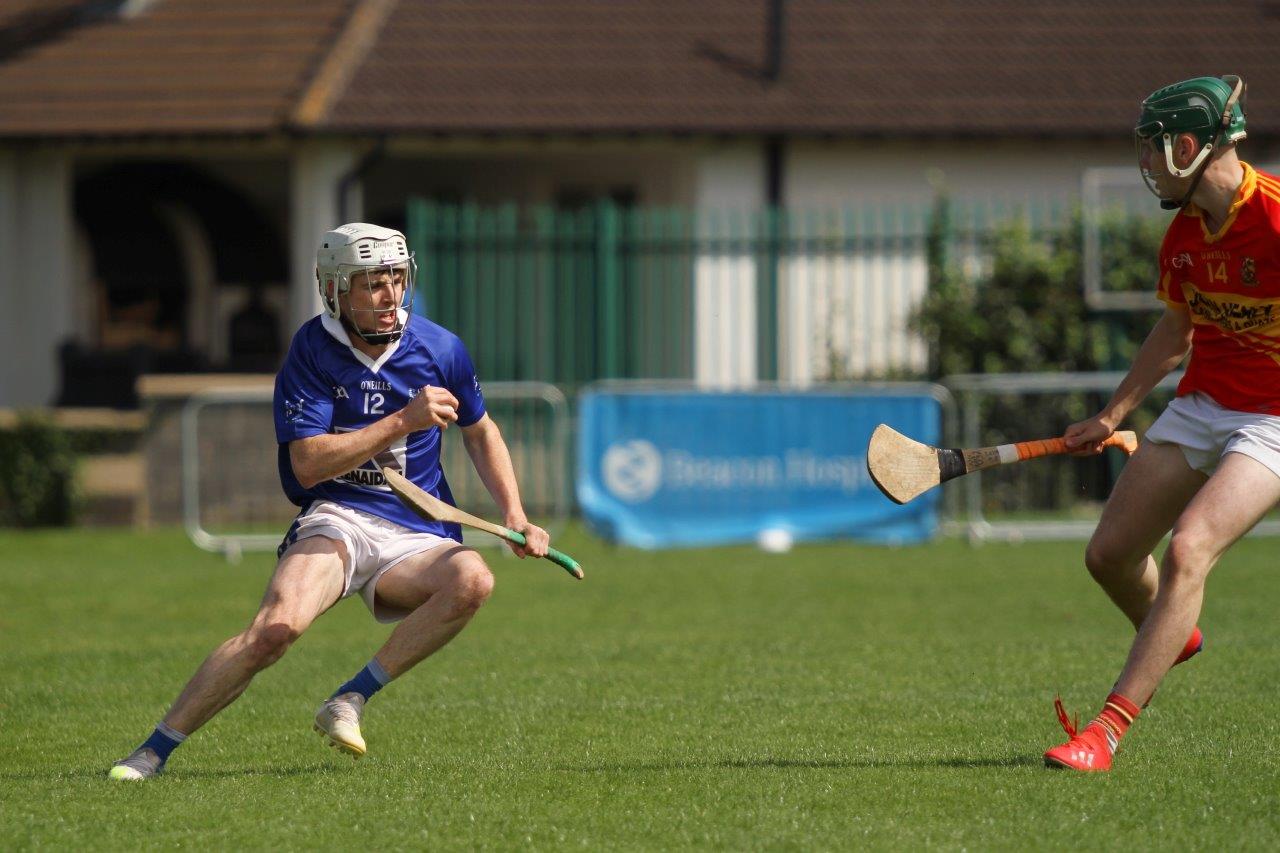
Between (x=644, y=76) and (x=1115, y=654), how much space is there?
12579 millimetres

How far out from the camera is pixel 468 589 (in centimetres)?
614

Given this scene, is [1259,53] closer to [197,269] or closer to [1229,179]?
[197,269]

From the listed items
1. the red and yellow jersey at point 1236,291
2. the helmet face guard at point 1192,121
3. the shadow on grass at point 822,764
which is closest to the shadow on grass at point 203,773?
the shadow on grass at point 822,764

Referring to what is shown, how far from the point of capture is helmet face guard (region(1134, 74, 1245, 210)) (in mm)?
5887

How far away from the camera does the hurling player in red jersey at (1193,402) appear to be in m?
5.84

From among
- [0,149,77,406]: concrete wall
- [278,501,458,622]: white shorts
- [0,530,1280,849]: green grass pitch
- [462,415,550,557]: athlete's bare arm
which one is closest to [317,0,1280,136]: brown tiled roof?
[0,149,77,406]: concrete wall

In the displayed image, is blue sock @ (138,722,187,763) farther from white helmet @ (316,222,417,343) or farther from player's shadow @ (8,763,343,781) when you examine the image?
white helmet @ (316,222,417,343)

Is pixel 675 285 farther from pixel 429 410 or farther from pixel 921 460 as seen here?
pixel 429 410

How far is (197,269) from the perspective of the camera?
2083 centimetres

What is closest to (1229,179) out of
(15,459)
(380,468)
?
(380,468)

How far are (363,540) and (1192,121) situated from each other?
3.10 metres

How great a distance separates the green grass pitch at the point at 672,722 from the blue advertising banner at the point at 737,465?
179 cm

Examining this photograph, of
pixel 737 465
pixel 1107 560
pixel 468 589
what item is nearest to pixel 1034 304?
pixel 737 465

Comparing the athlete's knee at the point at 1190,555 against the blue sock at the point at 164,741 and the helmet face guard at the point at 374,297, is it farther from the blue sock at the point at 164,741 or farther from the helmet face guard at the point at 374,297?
the blue sock at the point at 164,741
